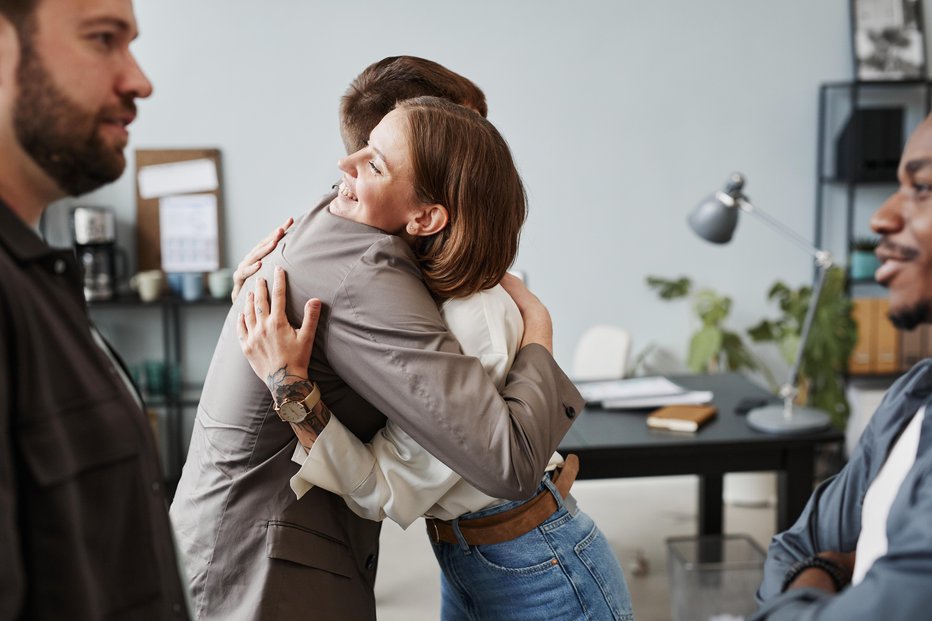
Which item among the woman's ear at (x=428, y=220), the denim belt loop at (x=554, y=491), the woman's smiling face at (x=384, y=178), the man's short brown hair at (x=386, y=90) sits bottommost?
the denim belt loop at (x=554, y=491)

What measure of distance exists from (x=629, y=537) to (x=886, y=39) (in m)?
2.76

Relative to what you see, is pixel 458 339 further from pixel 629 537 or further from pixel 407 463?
pixel 629 537

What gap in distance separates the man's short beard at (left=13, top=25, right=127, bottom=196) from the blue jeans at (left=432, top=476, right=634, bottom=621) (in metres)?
0.82

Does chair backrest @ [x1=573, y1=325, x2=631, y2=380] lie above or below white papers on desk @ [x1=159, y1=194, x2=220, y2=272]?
below

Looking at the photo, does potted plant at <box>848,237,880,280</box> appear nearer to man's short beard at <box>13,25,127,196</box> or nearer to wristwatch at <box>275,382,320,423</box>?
wristwatch at <box>275,382,320,423</box>

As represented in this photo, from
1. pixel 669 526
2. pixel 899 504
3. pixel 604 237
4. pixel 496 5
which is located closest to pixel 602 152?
pixel 604 237

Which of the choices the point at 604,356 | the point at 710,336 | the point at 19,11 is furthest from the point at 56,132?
the point at 710,336

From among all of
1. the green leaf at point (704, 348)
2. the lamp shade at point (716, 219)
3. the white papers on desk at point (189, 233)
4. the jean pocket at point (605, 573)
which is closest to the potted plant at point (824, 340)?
the green leaf at point (704, 348)

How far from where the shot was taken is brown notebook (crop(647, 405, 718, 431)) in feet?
9.46

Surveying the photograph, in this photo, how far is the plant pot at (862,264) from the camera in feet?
15.8

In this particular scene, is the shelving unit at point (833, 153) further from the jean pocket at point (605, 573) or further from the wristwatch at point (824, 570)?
the wristwatch at point (824, 570)

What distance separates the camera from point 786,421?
9.48 ft

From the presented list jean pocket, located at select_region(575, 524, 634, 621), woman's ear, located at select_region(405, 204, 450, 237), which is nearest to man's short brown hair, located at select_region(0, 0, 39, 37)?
woman's ear, located at select_region(405, 204, 450, 237)

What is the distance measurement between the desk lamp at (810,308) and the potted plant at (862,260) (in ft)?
6.29
